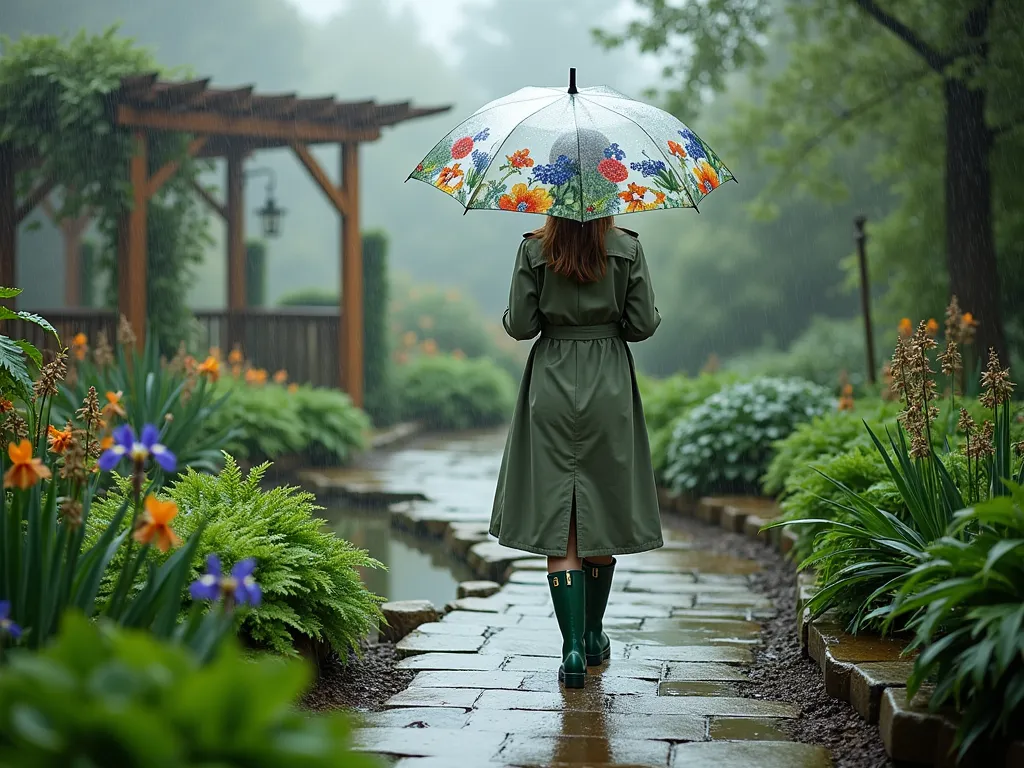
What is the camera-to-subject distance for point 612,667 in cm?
393

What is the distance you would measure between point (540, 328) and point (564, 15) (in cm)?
5151

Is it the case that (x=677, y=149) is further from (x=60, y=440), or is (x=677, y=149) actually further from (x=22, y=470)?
(x=22, y=470)

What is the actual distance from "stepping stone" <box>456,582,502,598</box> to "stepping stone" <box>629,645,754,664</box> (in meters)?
1.11

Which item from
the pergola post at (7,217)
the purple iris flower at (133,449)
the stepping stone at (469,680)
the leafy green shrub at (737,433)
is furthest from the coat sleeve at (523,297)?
the pergola post at (7,217)

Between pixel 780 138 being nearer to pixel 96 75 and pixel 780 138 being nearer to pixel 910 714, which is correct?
pixel 96 75

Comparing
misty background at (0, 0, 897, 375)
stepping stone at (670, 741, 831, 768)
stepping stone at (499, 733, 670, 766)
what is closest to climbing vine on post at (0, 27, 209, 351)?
misty background at (0, 0, 897, 375)

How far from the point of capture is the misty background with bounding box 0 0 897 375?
2050 cm

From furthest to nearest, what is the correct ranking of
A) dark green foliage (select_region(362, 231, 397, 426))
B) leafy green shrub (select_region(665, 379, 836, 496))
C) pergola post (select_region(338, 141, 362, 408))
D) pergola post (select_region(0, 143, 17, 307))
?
1. dark green foliage (select_region(362, 231, 397, 426))
2. pergola post (select_region(338, 141, 362, 408))
3. pergola post (select_region(0, 143, 17, 307))
4. leafy green shrub (select_region(665, 379, 836, 496))

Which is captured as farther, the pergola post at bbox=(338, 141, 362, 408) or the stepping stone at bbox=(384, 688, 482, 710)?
the pergola post at bbox=(338, 141, 362, 408)

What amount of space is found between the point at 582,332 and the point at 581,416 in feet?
0.94

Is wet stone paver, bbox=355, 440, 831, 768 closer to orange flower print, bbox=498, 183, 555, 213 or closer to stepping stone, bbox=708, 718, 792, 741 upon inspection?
stepping stone, bbox=708, 718, 792, 741

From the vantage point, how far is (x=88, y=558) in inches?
104

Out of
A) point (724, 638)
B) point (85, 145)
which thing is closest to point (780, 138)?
point (85, 145)

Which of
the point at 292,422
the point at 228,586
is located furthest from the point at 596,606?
the point at 292,422
